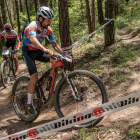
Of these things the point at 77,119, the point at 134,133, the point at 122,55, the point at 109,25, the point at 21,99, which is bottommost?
the point at 21,99

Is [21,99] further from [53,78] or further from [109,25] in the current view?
[109,25]

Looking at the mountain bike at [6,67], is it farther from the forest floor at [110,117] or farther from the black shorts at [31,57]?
the black shorts at [31,57]

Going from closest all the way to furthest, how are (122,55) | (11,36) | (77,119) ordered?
(77,119) → (122,55) → (11,36)

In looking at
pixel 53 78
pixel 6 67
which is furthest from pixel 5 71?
pixel 53 78

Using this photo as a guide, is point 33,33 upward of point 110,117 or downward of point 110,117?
upward

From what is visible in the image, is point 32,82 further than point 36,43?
Yes

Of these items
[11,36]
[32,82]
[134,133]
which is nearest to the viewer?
[134,133]

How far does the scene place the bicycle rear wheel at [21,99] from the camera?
4324mm

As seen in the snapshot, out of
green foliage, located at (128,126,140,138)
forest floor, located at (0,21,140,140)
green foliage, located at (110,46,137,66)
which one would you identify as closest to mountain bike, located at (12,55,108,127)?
forest floor, located at (0,21,140,140)

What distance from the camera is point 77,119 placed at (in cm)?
320

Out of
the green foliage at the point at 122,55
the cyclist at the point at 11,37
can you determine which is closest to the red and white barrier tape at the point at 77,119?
the green foliage at the point at 122,55

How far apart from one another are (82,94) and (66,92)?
1.32 meters

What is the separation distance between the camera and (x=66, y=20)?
207 inches

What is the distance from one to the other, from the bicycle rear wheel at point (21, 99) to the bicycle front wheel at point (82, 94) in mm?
845
